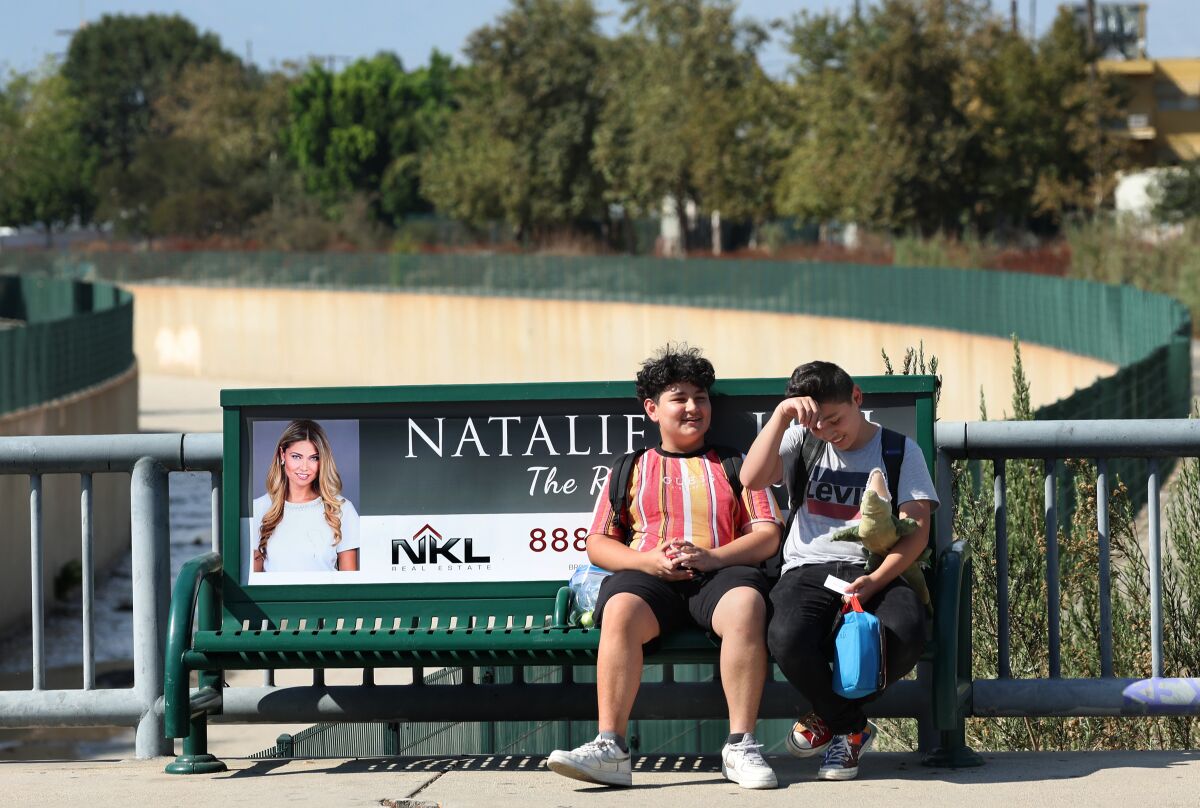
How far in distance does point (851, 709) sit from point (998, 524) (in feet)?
2.73

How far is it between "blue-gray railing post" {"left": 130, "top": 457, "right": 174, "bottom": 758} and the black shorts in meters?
1.45

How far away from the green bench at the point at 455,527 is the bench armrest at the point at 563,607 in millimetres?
66

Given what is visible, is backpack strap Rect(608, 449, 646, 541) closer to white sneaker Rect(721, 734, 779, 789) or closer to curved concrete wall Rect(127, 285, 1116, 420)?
white sneaker Rect(721, 734, 779, 789)

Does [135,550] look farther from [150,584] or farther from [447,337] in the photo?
[447,337]

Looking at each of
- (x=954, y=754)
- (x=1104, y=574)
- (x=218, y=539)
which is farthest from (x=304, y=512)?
(x=1104, y=574)

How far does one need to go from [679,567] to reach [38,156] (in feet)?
358

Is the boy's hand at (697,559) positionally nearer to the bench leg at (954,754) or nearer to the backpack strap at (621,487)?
the backpack strap at (621,487)

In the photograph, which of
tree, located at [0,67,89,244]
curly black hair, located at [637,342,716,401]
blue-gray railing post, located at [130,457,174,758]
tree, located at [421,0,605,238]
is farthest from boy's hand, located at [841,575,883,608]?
tree, located at [0,67,89,244]

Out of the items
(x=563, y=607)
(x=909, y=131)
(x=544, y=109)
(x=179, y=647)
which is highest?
(x=544, y=109)

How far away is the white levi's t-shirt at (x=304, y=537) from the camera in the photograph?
626 centimetres

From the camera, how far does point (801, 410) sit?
5.85 metres

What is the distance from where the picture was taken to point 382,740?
8500 millimetres

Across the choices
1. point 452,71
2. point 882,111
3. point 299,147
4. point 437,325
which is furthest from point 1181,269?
point 452,71

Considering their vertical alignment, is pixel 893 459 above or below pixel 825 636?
above
